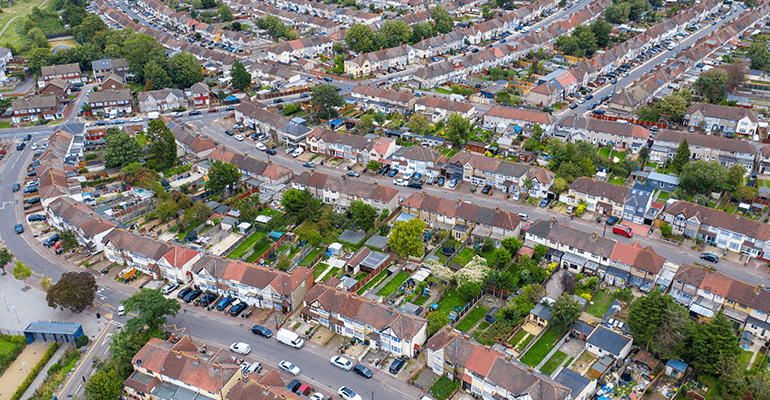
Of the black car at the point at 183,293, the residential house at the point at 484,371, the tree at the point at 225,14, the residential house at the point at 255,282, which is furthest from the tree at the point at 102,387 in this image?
the tree at the point at 225,14

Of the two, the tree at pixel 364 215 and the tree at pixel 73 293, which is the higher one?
the tree at pixel 364 215

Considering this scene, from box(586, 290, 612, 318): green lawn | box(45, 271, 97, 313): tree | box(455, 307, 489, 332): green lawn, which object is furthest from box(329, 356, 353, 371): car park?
box(45, 271, 97, 313): tree

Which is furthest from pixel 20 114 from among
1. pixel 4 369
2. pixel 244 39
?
pixel 4 369

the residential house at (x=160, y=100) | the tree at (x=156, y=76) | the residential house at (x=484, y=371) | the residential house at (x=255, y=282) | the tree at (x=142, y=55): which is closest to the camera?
the residential house at (x=484, y=371)

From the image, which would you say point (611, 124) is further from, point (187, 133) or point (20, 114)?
point (20, 114)

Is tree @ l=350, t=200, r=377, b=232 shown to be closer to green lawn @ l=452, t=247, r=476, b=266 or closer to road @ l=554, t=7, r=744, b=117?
green lawn @ l=452, t=247, r=476, b=266

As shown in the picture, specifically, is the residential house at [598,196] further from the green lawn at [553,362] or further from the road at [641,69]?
the road at [641,69]

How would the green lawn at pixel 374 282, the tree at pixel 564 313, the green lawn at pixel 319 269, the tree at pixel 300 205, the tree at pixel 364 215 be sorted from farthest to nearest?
the tree at pixel 300 205 < the tree at pixel 364 215 < the green lawn at pixel 319 269 < the green lawn at pixel 374 282 < the tree at pixel 564 313
